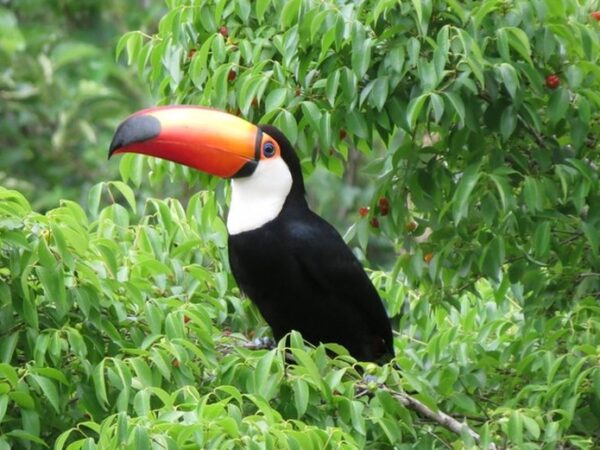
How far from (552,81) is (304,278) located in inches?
50.9

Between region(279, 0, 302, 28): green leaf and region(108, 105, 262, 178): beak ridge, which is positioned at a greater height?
region(279, 0, 302, 28): green leaf

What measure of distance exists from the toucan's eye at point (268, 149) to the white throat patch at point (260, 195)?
31 mm

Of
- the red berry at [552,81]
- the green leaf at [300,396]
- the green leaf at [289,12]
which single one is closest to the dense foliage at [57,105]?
the green leaf at [289,12]

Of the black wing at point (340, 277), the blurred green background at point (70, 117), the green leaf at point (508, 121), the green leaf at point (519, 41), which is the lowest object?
the blurred green background at point (70, 117)

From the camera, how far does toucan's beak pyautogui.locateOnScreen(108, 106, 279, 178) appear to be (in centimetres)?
502

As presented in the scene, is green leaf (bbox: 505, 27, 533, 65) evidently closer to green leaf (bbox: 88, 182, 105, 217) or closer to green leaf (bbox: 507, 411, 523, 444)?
green leaf (bbox: 507, 411, 523, 444)

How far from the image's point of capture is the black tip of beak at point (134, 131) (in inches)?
195

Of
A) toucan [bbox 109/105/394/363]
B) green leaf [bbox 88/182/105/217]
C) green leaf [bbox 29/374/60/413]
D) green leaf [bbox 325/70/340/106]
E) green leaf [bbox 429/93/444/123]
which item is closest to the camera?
green leaf [bbox 29/374/60/413]

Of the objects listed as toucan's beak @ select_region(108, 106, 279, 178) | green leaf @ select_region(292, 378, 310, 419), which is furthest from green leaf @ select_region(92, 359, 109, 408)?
toucan's beak @ select_region(108, 106, 279, 178)

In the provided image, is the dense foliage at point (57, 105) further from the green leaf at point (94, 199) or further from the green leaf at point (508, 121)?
the green leaf at point (508, 121)

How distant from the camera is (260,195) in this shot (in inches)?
218

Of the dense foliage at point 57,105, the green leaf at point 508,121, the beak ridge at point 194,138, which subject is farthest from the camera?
the dense foliage at point 57,105

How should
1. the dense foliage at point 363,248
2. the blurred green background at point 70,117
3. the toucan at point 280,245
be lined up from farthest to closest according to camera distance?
the blurred green background at point 70,117
the toucan at point 280,245
the dense foliage at point 363,248

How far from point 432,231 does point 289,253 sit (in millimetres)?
577
